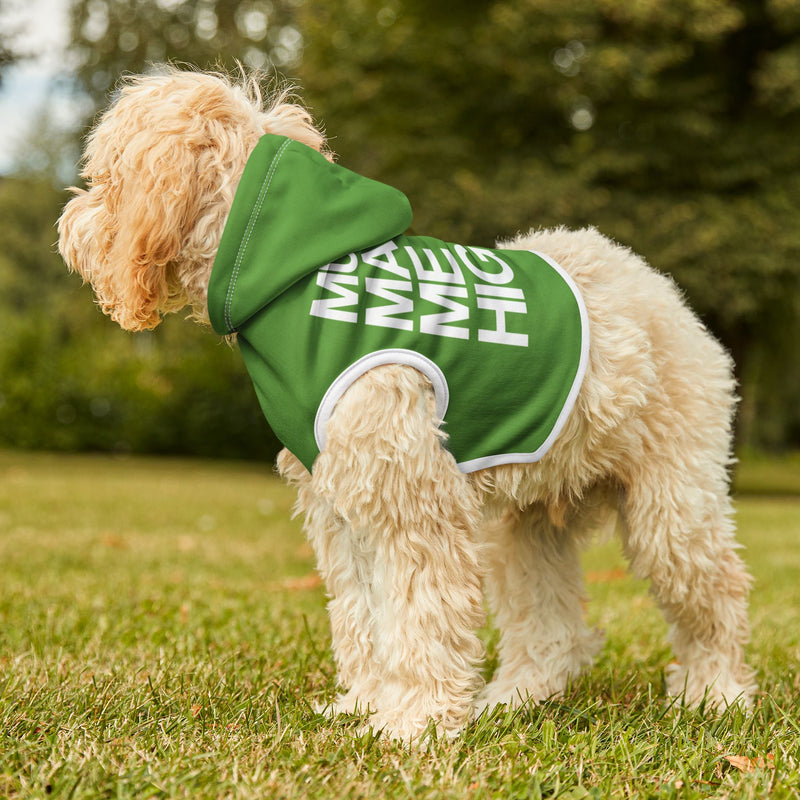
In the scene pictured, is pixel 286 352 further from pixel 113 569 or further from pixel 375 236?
pixel 113 569

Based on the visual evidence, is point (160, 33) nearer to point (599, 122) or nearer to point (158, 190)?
point (599, 122)

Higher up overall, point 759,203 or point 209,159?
point 759,203

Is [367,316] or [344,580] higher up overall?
[367,316]

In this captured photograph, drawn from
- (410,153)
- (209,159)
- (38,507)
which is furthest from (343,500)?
(410,153)

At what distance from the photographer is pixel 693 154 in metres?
15.3

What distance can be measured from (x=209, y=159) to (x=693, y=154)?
14258mm

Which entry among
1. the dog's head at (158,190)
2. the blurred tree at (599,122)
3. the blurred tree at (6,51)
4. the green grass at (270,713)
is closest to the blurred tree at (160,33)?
the blurred tree at (599,122)

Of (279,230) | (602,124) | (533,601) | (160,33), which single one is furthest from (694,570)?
(160,33)

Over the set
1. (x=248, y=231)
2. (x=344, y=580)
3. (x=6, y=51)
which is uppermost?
(x=6, y=51)

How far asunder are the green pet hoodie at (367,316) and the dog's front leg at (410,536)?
76 mm

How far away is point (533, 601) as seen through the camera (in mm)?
3451

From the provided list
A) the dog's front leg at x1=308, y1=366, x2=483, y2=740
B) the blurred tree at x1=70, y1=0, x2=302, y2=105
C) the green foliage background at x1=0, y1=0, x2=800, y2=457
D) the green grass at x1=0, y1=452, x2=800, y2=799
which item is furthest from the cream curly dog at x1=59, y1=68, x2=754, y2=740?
the blurred tree at x1=70, y1=0, x2=302, y2=105

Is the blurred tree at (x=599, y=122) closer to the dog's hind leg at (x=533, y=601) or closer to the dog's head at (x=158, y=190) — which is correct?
the dog's hind leg at (x=533, y=601)

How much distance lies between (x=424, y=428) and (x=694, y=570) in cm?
123
